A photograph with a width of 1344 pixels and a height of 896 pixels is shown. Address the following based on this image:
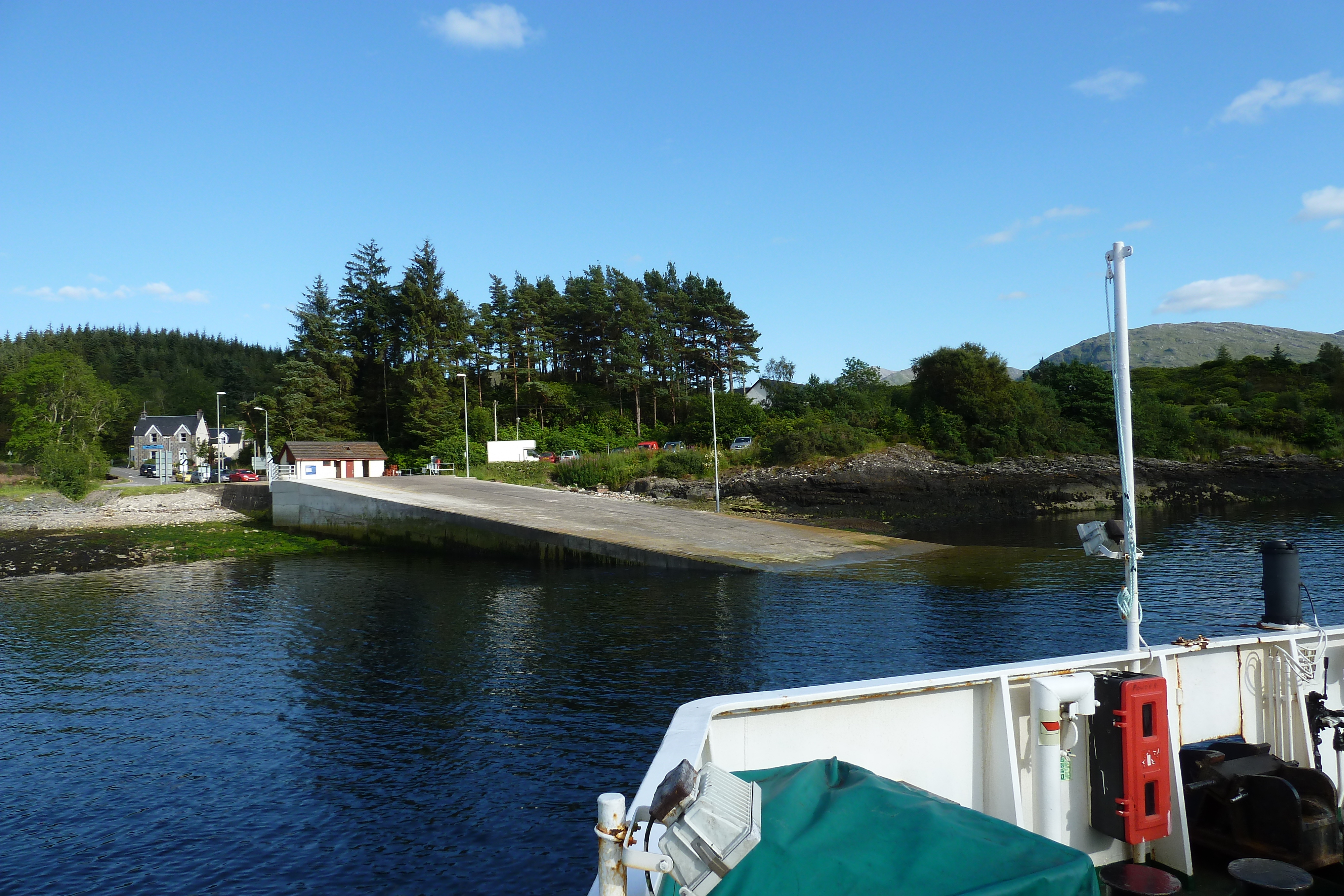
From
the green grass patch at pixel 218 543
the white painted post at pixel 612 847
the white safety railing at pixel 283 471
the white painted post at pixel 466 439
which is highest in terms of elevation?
the white painted post at pixel 466 439

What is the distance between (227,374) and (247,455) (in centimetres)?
5379

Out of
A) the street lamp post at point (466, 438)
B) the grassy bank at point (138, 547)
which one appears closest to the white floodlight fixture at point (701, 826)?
the grassy bank at point (138, 547)

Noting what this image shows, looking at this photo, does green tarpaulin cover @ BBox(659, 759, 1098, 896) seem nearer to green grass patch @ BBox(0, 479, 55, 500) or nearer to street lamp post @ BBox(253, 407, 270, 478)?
street lamp post @ BBox(253, 407, 270, 478)

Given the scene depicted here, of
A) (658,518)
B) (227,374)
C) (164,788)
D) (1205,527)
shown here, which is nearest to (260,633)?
(164,788)

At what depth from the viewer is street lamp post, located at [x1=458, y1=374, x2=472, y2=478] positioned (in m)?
48.0

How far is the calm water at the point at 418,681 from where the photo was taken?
7984mm

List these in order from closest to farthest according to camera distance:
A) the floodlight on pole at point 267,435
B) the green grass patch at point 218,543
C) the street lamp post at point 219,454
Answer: the green grass patch at point 218,543, the floodlight on pole at point 267,435, the street lamp post at point 219,454

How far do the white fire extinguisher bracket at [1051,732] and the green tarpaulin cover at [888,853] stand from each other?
1.43 metres

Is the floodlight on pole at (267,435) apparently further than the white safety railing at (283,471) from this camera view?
Yes

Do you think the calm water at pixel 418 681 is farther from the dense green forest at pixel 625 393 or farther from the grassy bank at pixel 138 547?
the dense green forest at pixel 625 393

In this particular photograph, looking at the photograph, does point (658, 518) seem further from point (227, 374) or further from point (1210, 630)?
point (227, 374)

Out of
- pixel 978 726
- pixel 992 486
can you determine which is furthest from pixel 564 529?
pixel 992 486

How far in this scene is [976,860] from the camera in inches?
124

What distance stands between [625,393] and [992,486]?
105 feet
